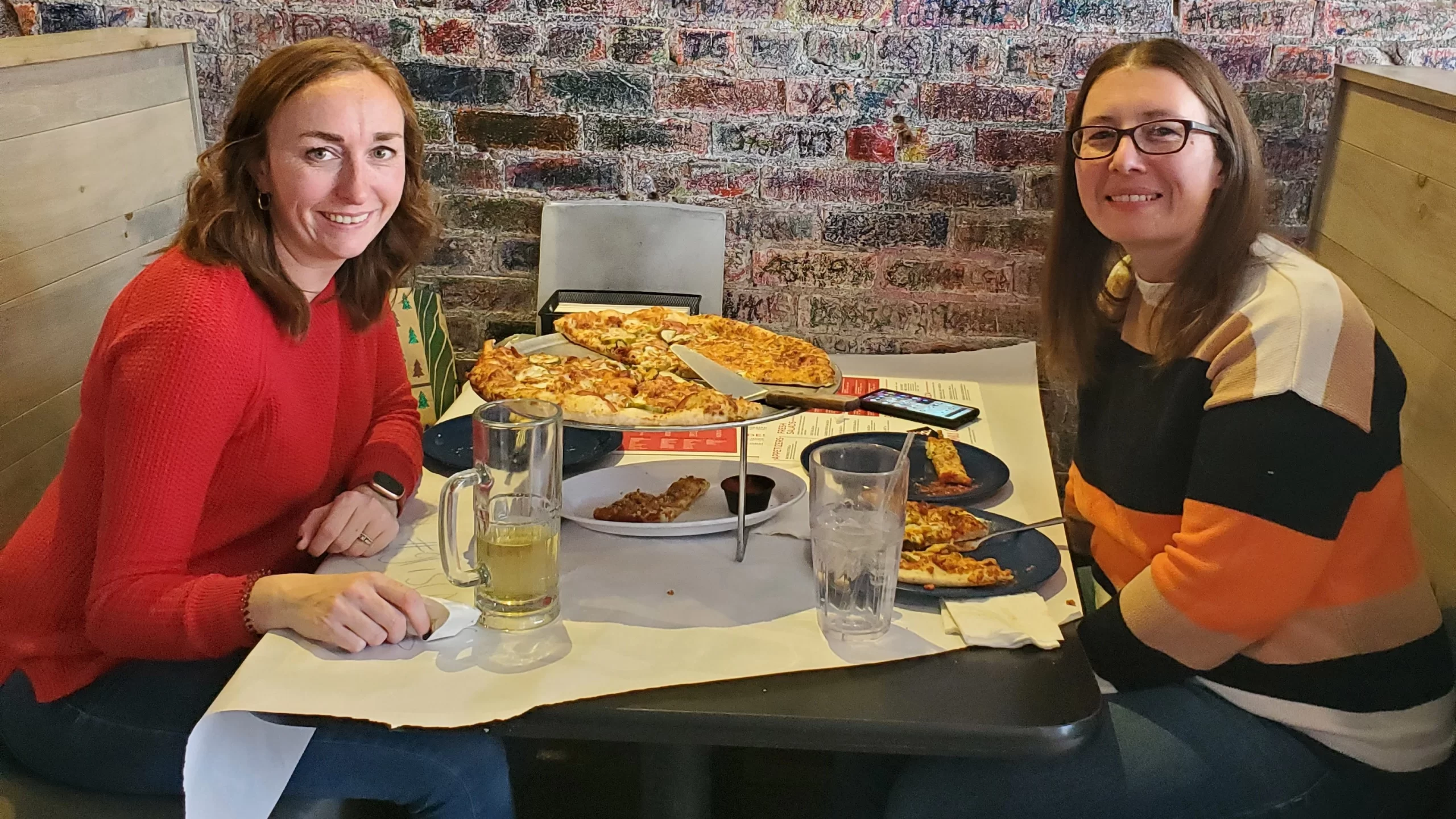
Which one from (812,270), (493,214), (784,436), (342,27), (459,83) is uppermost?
(342,27)

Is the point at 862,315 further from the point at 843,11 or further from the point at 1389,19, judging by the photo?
the point at 1389,19

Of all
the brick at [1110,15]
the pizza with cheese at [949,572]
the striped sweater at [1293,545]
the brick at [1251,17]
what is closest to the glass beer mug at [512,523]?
the pizza with cheese at [949,572]

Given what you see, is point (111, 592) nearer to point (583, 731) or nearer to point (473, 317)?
point (583, 731)

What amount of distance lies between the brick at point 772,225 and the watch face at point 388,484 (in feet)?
3.70

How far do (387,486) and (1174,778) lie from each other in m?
0.97

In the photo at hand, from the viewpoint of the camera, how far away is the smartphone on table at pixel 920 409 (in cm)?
168

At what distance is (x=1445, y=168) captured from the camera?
1744mm

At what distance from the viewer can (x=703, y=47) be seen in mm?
2279

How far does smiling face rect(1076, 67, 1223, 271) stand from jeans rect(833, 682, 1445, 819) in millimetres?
557

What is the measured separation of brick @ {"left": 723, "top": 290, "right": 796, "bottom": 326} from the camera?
2.47 m

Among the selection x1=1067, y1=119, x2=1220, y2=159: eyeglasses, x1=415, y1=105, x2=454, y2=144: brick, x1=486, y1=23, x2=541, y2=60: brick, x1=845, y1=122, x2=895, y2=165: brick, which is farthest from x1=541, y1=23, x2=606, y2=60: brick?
x1=1067, y1=119, x2=1220, y2=159: eyeglasses

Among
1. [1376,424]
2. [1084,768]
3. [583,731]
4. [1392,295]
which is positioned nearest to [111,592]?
[583,731]

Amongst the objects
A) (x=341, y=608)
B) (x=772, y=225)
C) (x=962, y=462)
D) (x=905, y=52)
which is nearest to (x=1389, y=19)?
(x=905, y=52)

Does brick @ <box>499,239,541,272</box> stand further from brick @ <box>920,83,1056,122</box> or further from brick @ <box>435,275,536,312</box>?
brick @ <box>920,83,1056,122</box>
